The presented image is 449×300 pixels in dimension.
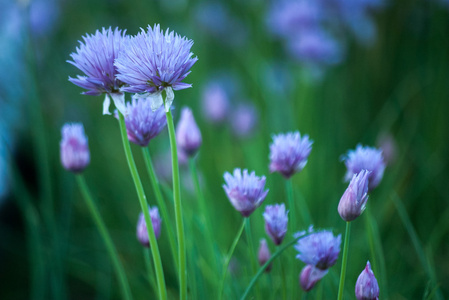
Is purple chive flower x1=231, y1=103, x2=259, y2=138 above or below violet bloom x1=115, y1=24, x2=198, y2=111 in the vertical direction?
above

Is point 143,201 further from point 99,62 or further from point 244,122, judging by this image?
point 244,122

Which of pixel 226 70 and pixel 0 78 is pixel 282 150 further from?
pixel 226 70

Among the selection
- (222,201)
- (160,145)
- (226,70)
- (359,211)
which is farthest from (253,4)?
(359,211)

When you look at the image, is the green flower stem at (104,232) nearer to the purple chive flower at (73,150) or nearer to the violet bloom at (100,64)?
the purple chive flower at (73,150)

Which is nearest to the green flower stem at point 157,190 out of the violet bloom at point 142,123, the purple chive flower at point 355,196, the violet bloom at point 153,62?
the violet bloom at point 142,123

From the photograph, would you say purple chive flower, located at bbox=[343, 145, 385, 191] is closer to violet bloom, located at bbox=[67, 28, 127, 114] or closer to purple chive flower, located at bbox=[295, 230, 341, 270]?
purple chive flower, located at bbox=[295, 230, 341, 270]

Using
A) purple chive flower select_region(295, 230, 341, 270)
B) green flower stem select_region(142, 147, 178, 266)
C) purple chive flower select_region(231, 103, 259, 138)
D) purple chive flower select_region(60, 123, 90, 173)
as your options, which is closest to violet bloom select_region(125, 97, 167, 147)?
green flower stem select_region(142, 147, 178, 266)
